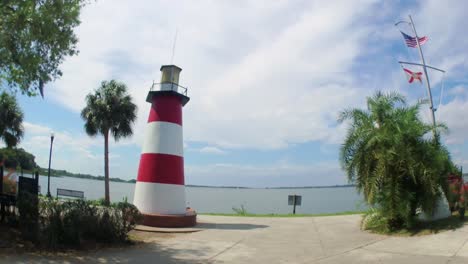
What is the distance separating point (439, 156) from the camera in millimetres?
11023

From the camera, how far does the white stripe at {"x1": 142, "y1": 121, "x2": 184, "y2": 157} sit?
16.2 metres

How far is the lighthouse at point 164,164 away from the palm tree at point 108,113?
971cm

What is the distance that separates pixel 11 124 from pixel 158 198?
23.5 m

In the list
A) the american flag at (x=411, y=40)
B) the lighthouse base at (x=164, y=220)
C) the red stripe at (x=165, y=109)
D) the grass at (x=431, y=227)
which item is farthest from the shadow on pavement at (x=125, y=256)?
the american flag at (x=411, y=40)

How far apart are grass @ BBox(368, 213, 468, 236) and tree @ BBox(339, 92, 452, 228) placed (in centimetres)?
27

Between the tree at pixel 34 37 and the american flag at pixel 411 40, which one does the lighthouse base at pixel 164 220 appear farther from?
the american flag at pixel 411 40

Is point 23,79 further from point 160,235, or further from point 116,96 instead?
point 116,96

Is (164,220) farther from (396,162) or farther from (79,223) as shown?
(396,162)

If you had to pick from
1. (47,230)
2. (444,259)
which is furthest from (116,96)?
(444,259)

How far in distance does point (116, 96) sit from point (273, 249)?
61.7 feet

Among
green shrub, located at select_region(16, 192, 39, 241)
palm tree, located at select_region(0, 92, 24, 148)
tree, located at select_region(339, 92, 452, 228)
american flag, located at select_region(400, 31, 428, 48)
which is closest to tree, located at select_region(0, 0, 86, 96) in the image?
green shrub, located at select_region(16, 192, 39, 241)

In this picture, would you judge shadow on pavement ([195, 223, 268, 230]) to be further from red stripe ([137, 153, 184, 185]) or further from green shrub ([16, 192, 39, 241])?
green shrub ([16, 192, 39, 241])

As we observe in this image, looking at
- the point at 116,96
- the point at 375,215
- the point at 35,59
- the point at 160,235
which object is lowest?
the point at 160,235

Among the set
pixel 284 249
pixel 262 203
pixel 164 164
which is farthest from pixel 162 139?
pixel 262 203
